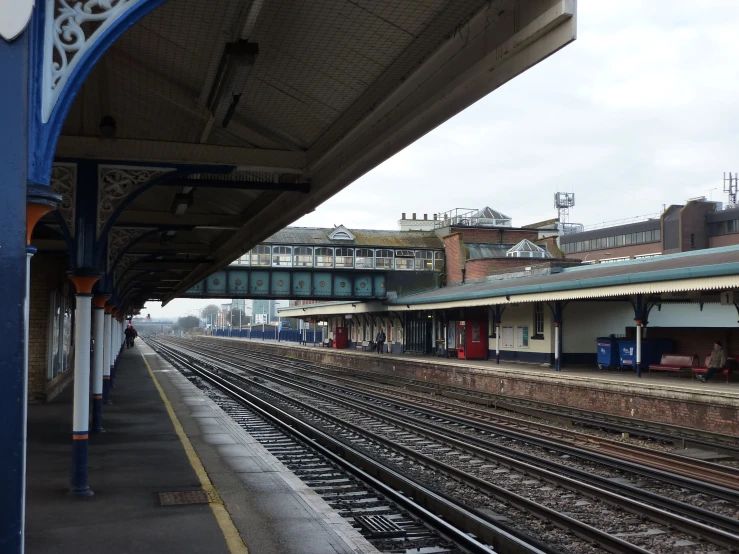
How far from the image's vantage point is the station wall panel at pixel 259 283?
4253cm

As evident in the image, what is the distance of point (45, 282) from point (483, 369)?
14868 mm

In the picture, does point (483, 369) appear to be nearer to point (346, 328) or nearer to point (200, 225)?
point (200, 225)

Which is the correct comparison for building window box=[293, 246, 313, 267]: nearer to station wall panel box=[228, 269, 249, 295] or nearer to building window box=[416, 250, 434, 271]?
station wall panel box=[228, 269, 249, 295]

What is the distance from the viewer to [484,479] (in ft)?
35.4

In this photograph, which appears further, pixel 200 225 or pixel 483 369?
pixel 483 369

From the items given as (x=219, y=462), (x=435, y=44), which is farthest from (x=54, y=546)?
(x=435, y=44)

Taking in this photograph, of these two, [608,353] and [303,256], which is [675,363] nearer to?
[608,353]

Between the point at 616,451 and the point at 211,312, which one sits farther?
the point at 211,312

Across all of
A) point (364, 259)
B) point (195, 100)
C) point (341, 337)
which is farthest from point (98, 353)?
point (341, 337)

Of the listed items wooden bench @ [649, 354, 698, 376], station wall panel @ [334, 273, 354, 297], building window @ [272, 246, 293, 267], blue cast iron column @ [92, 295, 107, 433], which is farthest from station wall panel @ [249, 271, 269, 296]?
blue cast iron column @ [92, 295, 107, 433]

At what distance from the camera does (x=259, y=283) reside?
140 ft

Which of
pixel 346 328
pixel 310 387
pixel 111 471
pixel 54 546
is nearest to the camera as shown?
pixel 54 546

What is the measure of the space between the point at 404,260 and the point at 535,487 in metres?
36.0

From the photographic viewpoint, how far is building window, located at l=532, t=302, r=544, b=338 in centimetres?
2856
